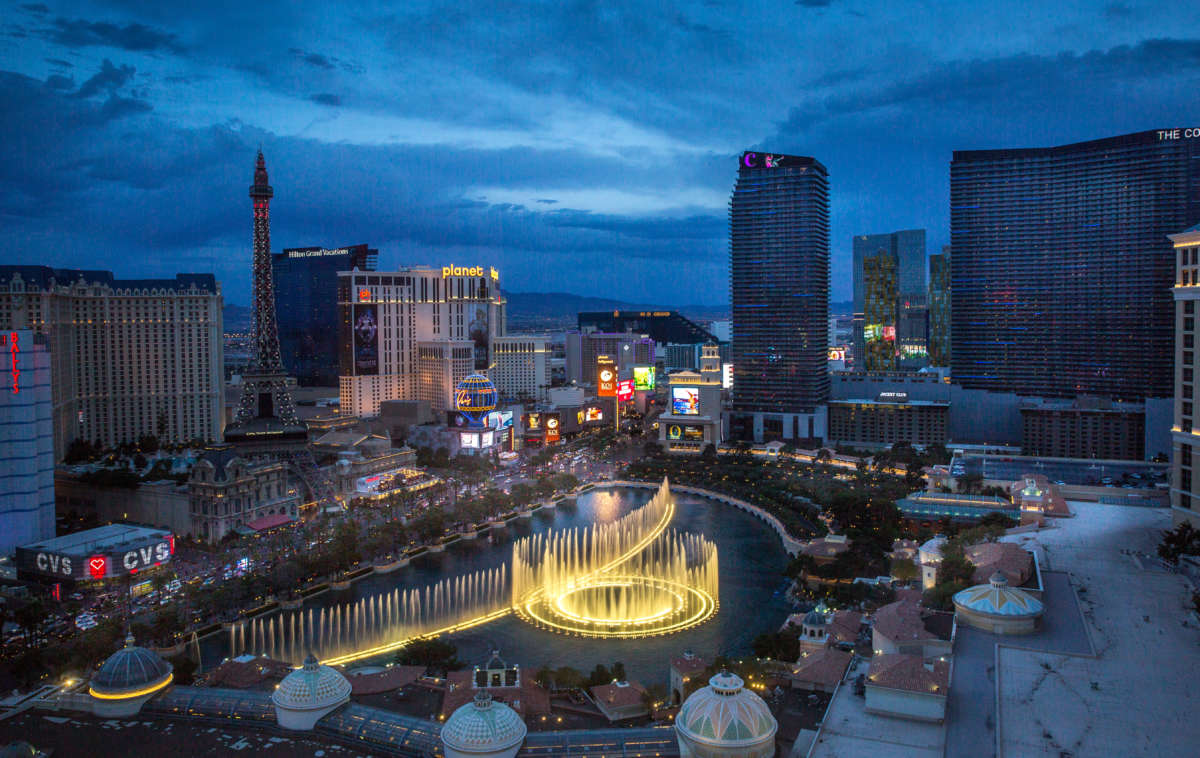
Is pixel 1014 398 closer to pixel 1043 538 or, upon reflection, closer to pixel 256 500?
pixel 1043 538

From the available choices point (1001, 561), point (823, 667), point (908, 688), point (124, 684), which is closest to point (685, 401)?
point (1001, 561)

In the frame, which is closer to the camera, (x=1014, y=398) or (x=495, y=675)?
(x=495, y=675)

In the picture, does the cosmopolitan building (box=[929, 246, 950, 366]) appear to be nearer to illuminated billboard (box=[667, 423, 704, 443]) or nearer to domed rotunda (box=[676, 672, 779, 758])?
illuminated billboard (box=[667, 423, 704, 443])

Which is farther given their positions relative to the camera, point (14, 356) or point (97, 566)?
point (14, 356)

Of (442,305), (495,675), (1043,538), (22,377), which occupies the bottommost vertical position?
(495,675)

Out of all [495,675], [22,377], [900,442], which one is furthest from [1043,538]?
[22,377]

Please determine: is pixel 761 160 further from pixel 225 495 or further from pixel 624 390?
pixel 225 495

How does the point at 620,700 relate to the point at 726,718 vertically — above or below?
below

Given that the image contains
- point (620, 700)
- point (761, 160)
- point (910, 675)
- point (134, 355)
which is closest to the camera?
point (910, 675)
